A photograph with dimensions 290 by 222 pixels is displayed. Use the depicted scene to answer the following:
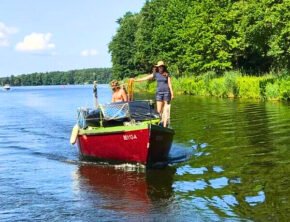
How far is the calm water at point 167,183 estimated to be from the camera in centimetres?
915

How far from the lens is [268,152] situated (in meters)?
14.8

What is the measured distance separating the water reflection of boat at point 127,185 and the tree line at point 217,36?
23.2m

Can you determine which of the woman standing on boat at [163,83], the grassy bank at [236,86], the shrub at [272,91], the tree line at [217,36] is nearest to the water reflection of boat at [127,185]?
the woman standing on boat at [163,83]

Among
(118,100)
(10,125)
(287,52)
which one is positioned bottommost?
(10,125)

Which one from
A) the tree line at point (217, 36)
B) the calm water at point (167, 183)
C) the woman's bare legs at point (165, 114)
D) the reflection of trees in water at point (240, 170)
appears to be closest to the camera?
the calm water at point (167, 183)

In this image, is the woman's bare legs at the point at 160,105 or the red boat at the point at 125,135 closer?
the red boat at the point at 125,135

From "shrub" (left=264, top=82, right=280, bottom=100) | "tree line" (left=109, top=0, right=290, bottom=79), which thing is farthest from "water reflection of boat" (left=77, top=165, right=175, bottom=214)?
"shrub" (left=264, top=82, right=280, bottom=100)

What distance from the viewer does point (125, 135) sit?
13625 millimetres

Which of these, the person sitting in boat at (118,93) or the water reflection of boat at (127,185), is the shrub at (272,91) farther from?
the water reflection of boat at (127,185)

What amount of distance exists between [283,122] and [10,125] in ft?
50.4

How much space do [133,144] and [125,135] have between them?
0.33 metres

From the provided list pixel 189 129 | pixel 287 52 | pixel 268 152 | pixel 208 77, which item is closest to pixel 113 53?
pixel 208 77

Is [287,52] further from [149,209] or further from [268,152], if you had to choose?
[149,209]

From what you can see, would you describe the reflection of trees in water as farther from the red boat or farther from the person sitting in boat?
the person sitting in boat
